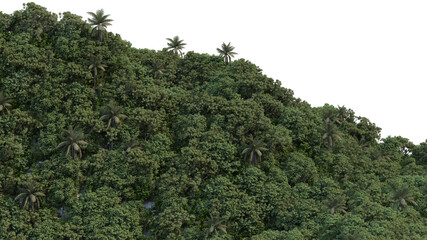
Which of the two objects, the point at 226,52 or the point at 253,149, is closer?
the point at 253,149

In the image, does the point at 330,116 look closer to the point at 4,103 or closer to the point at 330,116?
the point at 330,116

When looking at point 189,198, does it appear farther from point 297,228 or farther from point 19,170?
point 19,170

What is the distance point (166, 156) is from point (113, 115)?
10.3m

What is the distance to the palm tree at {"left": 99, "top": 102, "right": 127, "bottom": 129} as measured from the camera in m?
84.7

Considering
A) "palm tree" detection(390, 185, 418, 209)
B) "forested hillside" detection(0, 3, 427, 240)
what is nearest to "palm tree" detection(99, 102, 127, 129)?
"forested hillside" detection(0, 3, 427, 240)

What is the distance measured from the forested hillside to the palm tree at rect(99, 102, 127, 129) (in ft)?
0.71

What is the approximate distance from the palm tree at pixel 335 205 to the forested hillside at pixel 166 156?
16cm

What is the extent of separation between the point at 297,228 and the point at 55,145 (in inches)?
1459

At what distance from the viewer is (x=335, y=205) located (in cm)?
7706

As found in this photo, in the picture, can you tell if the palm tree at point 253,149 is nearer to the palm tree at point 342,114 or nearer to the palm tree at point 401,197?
the palm tree at point 401,197

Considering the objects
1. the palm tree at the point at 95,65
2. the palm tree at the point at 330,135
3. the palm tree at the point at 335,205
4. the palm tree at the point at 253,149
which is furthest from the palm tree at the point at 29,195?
the palm tree at the point at 330,135

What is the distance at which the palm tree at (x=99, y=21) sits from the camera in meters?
92.6

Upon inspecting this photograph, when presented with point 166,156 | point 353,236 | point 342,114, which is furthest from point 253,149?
point 342,114

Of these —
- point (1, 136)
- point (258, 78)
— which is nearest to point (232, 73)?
point (258, 78)
